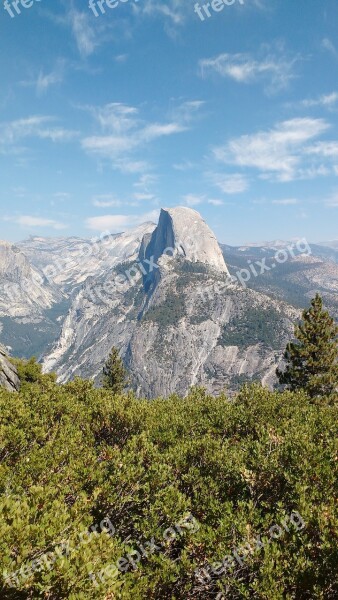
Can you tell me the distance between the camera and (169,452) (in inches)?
694

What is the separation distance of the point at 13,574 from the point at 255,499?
32.9 feet

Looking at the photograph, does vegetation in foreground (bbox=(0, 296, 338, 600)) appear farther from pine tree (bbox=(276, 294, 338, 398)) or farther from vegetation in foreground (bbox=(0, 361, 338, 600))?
pine tree (bbox=(276, 294, 338, 398))

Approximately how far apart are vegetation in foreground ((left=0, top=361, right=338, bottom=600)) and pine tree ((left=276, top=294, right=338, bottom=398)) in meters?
23.9

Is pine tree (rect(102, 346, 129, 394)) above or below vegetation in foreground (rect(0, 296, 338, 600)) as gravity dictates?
below

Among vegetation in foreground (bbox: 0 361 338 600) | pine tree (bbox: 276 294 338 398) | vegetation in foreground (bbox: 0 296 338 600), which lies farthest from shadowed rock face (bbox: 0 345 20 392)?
pine tree (bbox: 276 294 338 398)

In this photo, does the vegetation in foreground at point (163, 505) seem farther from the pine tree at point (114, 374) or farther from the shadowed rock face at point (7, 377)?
the pine tree at point (114, 374)

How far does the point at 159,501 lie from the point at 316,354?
3926 cm

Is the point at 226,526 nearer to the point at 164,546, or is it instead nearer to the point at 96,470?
the point at 164,546

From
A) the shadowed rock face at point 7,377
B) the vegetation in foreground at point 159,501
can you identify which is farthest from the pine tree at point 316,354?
the shadowed rock face at point 7,377

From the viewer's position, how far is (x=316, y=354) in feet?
155

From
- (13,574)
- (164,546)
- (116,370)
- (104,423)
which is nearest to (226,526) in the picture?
(164,546)

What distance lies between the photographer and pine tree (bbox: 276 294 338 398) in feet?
151

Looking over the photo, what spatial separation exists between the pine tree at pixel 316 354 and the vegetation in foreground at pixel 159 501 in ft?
78.4

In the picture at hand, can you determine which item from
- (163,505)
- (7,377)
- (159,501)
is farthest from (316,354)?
(163,505)
